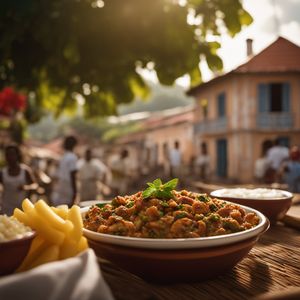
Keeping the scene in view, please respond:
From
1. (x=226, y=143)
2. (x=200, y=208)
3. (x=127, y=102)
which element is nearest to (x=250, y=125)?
(x=226, y=143)

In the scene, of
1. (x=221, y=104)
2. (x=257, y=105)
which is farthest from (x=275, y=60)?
(x=221, y=104)

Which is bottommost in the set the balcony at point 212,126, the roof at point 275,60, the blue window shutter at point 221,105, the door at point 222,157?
the door at point 222,157

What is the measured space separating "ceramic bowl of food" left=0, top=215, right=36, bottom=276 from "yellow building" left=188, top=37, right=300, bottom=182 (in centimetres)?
1775

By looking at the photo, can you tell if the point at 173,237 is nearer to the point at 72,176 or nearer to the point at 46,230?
the point at 46,230

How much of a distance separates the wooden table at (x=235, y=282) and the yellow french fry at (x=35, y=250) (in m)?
0.20

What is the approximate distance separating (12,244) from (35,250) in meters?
0.19

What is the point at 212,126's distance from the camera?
20.3 m

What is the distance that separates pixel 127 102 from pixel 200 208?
3179 millimetres

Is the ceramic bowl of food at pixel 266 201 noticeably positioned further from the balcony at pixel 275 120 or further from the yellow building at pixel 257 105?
the balcony at pixel 275 120

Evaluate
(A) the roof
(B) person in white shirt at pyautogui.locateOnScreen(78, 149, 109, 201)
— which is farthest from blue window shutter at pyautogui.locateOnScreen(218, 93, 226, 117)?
(B) person in white shirt at pyautogui.locateOnScreen(78, 149, 109, 201)

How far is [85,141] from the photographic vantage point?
31125mm

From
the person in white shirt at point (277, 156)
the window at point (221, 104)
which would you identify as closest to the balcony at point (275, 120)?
the window at point (221, 104)

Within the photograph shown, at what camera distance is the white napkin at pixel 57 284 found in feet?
2.64

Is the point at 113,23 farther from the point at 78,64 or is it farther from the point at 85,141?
the point at 85,141
